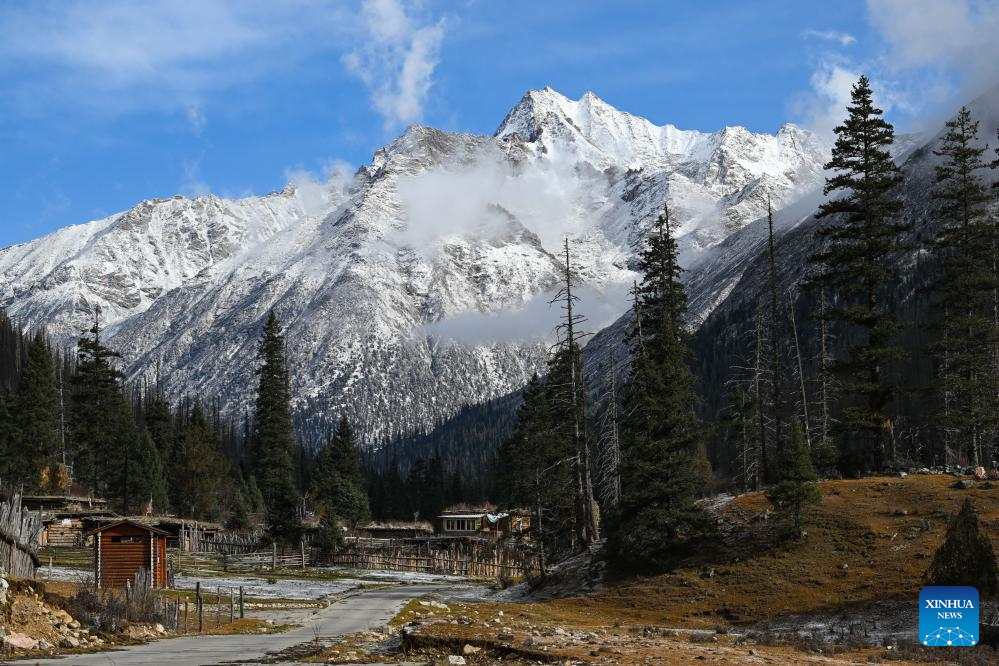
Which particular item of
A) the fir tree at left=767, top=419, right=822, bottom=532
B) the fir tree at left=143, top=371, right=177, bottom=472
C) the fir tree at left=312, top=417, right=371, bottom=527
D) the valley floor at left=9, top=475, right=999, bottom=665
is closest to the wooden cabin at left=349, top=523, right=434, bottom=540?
the fir tree at left=312, top=417, right=371, bottom=527

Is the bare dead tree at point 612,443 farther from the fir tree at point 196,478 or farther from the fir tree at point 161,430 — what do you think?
the fir tree at point 161,430

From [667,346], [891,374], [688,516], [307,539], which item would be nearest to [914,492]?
[688,516]

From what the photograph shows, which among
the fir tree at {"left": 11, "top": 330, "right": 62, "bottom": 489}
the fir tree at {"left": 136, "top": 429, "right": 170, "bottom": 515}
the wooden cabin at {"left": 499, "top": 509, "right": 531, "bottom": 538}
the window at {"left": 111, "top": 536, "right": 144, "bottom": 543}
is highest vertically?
the fir tree at {"left": 11, "top": 330, "right": 62, "bottom": 489}

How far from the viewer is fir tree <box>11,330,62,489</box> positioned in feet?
300

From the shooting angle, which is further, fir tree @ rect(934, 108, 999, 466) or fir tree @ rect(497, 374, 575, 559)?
fir tree @ rect(497, 374, 575, 559)

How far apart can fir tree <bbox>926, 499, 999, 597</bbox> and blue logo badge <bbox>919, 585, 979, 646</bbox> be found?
389 cm

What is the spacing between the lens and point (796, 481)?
42031mm

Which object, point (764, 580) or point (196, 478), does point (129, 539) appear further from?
point (196, 478)

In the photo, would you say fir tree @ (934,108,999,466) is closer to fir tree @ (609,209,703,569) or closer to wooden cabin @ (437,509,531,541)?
fir tree @ (609,209,703,569)

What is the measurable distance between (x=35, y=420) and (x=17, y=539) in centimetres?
6587

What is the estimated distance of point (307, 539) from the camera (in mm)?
90375

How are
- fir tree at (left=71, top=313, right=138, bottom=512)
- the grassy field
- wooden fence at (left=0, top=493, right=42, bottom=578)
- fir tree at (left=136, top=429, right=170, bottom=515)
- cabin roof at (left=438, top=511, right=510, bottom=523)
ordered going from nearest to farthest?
wooden fence at (left=0, top=493, right=42, bottom=578) → the grassy field → fir tree at (left=71, top=313, right=138, bottom=512) → fir tree at (left=136, top=429, right=170, bottom=515) → cabin roof at (left=438, top=511, right=510, bottom=523)

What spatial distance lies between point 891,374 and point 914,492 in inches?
4316

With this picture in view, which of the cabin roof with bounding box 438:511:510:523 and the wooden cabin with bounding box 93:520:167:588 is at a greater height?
the wooden cabin with bounding box 93:520:167:588
